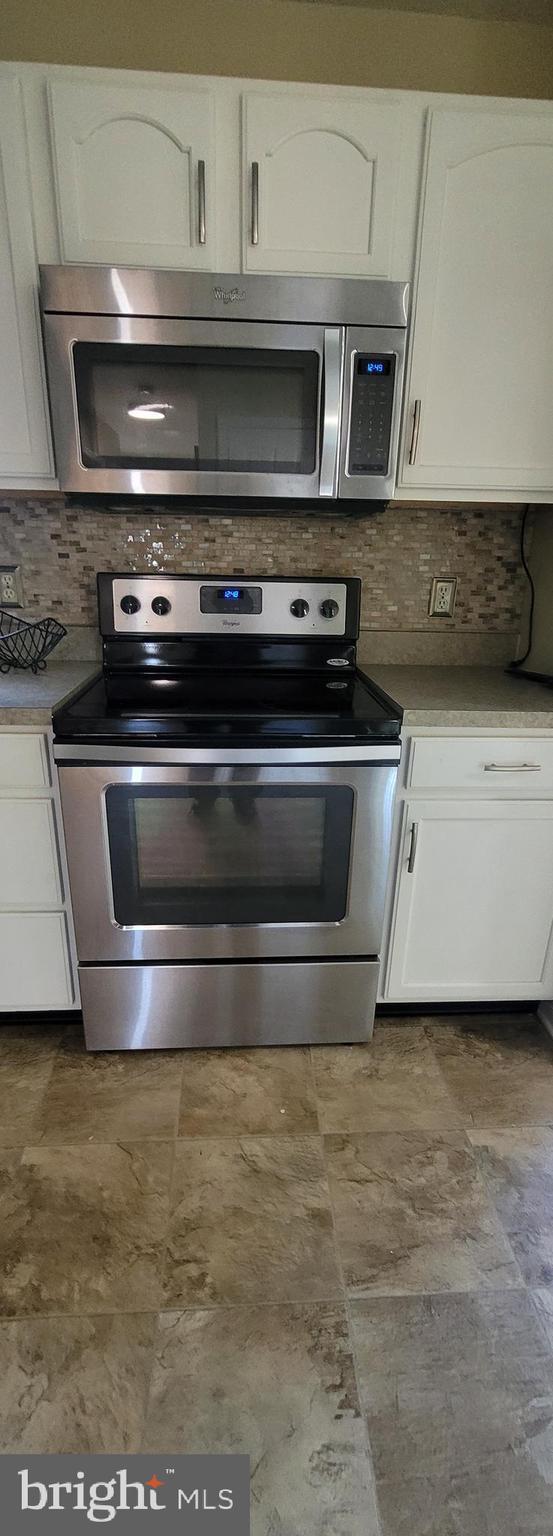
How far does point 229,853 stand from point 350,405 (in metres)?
1.04

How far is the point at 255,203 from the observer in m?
1.46

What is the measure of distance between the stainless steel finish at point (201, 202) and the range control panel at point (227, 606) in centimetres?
72

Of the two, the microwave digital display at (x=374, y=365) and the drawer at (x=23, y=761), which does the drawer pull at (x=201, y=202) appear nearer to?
the microwave digital display at (x=374, y=365)

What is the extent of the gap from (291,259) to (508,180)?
19.8 inches

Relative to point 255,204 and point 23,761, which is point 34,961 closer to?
point 23,761

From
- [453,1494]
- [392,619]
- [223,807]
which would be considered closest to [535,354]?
[392,619]

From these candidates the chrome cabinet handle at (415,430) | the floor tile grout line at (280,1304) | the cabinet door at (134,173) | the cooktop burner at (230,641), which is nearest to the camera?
the floor tile grout line at (280,1304)

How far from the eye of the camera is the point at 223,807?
1518mm

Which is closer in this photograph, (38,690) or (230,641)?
(38,690)

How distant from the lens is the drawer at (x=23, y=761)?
1480mm

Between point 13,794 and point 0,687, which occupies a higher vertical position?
point 0,687

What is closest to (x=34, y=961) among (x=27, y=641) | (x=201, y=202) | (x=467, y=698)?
(x=27, y=641)

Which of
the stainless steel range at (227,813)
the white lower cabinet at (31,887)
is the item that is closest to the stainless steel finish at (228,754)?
the stainless steel range at (227,813)

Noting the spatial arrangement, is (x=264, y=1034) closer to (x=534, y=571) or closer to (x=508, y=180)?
(x=534, y=571)
